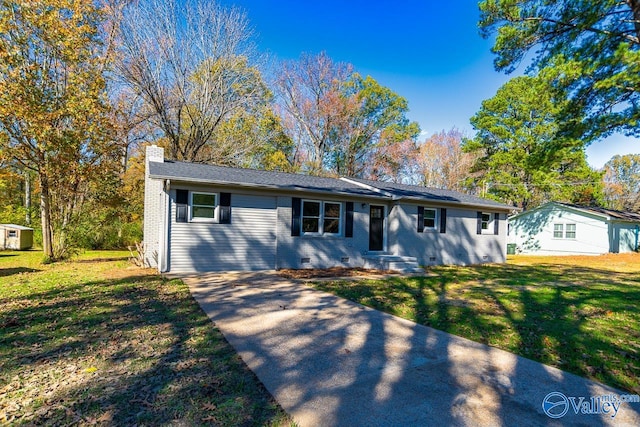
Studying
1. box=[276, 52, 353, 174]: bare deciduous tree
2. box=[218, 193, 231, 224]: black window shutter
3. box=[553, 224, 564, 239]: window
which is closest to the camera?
box=[218, 193, 231, 224]: black window shutter

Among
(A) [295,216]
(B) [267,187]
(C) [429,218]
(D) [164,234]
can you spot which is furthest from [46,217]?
(C) [429,218]

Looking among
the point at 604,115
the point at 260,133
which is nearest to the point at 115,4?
the point at 260,133

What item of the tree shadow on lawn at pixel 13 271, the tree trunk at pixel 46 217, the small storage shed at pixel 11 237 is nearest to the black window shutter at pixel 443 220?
the tree shadow on lawn at pixel 13 271

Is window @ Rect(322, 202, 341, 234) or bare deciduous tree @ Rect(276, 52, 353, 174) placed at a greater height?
bare deciduous tree @ Rect(276, 52, 353, 174)

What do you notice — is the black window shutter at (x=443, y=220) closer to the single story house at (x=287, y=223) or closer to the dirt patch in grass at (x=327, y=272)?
the single story house at (x=287, y=223)

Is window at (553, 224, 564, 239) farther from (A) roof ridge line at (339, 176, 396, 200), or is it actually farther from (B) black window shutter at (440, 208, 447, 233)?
(A) roof ridge line at (339, 176, 396, 200)

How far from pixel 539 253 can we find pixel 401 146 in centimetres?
1220

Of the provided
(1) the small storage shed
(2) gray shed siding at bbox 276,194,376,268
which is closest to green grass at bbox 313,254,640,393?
(2) gray shed siding at bbox 276,194,376,268

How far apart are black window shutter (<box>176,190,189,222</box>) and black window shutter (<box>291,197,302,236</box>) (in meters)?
3.15

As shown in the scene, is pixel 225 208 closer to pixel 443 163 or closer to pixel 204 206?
pixel 204 206

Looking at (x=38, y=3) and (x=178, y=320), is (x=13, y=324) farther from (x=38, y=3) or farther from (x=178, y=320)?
(x=38, y=3)

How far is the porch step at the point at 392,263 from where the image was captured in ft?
36.9

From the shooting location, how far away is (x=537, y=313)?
5617 mm

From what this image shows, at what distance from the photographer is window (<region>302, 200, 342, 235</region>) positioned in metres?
11.0
